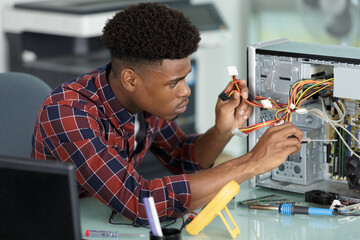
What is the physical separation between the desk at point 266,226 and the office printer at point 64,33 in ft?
4.49

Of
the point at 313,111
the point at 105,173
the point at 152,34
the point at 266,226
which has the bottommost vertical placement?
the point at 266,226

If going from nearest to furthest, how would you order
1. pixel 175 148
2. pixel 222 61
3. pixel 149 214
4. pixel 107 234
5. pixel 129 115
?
pixel 149 214 → pixel 107 234 → pixel 129 115 → pixel 175 148 → pixel 222 61

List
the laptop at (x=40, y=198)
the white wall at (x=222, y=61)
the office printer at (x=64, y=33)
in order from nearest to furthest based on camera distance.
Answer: the laptop at (x=40, y=198), the office printer at (x=64, y=33), the white wall at (x=222, y=61)

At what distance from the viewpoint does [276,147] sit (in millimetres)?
1562

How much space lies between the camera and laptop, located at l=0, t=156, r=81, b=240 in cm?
104

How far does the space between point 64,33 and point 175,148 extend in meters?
1.22

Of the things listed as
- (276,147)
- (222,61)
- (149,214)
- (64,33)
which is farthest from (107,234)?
(222,61)

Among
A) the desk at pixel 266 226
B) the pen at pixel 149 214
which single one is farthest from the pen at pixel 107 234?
the pen at pixel 149 214

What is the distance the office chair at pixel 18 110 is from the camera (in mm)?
1926

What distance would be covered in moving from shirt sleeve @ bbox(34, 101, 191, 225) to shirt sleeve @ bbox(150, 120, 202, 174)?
1.18 ft

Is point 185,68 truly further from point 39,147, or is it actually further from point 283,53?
point 39,147

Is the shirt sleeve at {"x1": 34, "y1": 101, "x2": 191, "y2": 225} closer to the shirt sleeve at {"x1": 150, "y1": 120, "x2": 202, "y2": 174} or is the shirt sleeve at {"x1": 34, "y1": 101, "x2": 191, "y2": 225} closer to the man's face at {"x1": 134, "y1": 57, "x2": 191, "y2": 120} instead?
the man's face at {"x1": 134, "y1": 57, "x2": 191, "y2": 120}

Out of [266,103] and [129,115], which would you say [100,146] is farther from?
[266,103]

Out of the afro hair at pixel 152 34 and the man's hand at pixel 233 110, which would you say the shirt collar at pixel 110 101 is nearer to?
the afro hair at pixel 152 34
